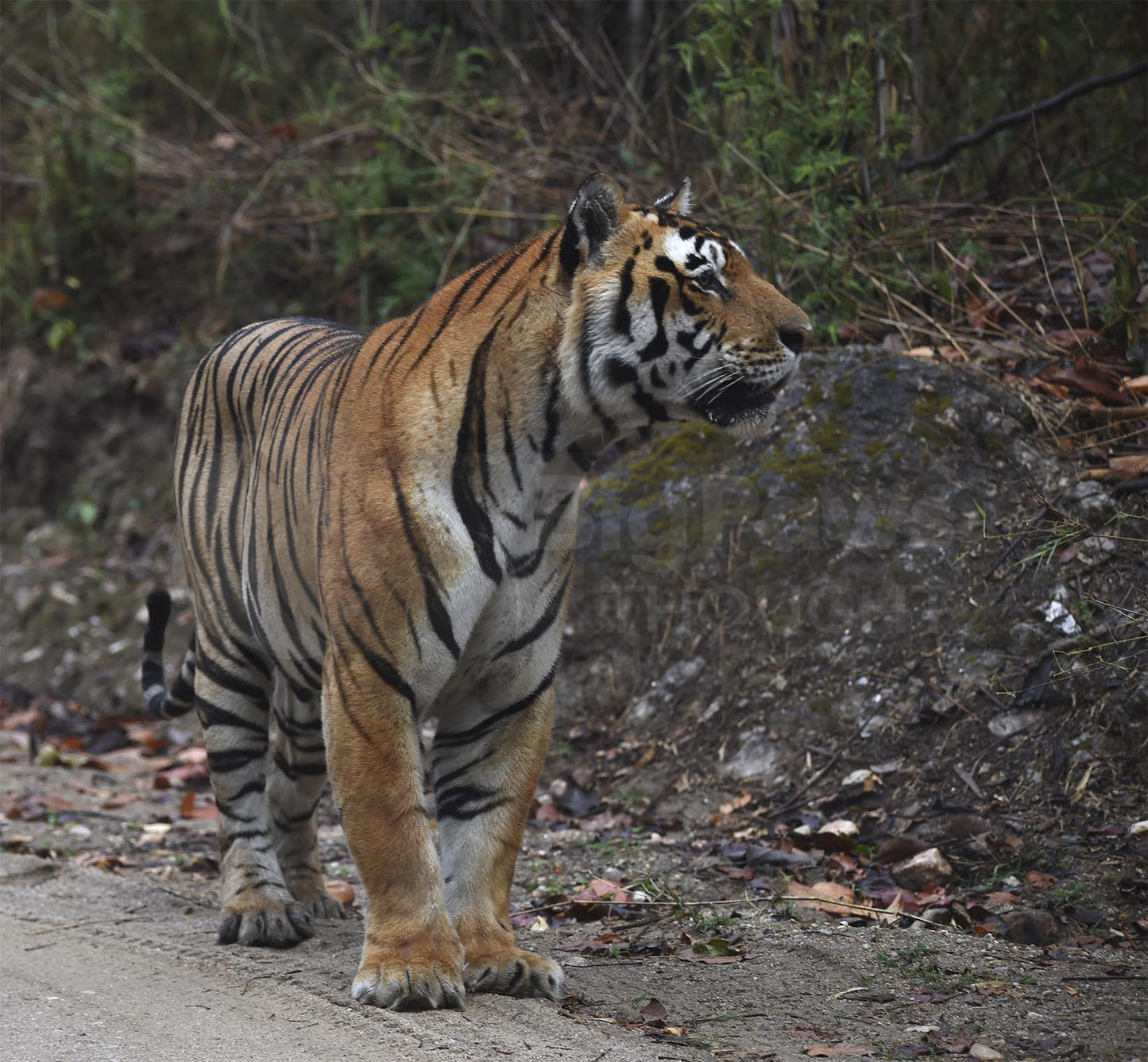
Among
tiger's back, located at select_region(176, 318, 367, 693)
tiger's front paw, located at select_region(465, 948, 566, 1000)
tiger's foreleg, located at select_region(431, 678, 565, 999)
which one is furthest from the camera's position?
tiger's back, located at select_region(176, 318, 367, 693)

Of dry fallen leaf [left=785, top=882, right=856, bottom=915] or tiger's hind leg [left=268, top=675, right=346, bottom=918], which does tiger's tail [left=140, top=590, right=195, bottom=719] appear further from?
dry fallen leaf [left=785, top=882, right=856, bottom=915]

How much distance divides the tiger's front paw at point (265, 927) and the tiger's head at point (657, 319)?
1.71 metres

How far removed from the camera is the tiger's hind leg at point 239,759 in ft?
13.6

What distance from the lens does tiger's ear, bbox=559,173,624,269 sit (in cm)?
335

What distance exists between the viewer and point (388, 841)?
130 inches

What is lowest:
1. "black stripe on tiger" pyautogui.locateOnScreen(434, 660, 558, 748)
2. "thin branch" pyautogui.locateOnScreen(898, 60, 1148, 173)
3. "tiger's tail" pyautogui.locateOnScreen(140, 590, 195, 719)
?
"tiger's tail" pyautogui.locateOnScreen(140, 590, 195, 719)

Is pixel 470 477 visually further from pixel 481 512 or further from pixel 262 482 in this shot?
pixel 262 482

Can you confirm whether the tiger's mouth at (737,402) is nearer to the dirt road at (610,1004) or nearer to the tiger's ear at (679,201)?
the tiger's ear at (679,201)

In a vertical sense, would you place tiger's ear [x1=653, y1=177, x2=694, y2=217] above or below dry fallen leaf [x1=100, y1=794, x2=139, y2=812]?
above

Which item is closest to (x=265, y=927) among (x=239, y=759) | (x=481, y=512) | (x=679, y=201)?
(x=239, y=759)

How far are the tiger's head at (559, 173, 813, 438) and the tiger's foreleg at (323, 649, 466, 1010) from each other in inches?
35.2

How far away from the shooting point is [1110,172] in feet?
20.1

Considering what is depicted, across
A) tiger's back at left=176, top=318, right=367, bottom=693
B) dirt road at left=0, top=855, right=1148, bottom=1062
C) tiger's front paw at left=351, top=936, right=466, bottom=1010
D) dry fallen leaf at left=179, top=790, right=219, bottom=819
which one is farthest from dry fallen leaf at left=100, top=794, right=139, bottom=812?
tiger's front paw at left=351, top=936, right=466, bottom=1010

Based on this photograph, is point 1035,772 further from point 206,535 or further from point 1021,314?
point 206,535
